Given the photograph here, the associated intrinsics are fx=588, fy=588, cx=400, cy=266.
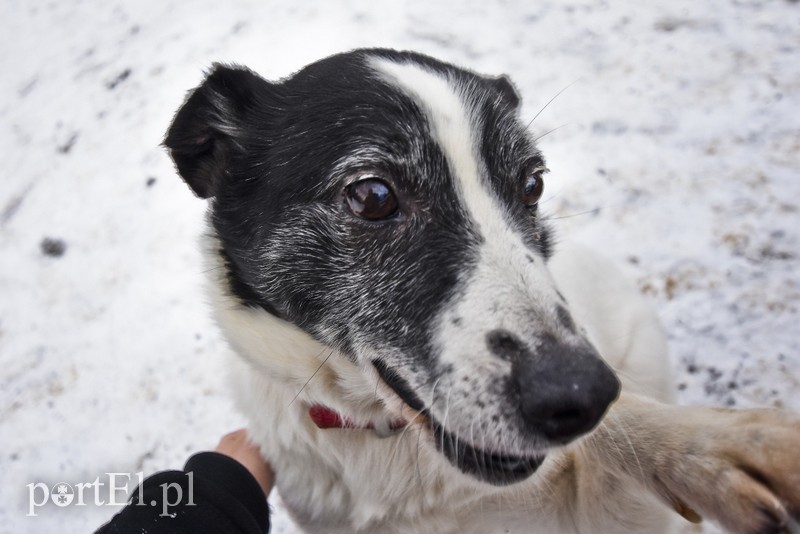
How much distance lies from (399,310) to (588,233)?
7.17 ft

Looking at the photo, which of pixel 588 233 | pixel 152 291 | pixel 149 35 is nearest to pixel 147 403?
pixel 152 291

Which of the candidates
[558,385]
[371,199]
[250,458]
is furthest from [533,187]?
[250,458]

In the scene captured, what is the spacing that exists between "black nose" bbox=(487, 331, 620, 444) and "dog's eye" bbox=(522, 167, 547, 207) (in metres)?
0.76

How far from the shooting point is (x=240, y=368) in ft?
8.02

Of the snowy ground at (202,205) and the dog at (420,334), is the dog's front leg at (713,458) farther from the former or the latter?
the snowy ground at (202,205)

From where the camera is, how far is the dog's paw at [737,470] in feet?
5.06

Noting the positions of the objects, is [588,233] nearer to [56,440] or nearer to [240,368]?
[240,368]

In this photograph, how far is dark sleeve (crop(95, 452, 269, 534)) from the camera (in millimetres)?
2127

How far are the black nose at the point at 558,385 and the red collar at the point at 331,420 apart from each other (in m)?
0.70

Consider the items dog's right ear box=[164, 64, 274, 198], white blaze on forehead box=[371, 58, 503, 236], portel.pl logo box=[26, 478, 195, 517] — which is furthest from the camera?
portel.pl logo box=[26, 478, 195, 517]

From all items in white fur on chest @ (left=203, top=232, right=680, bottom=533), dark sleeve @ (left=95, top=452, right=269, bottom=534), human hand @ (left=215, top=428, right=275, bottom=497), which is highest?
Answer: white fur on chest @ (left=203, top=232, right=680, bottom=533)

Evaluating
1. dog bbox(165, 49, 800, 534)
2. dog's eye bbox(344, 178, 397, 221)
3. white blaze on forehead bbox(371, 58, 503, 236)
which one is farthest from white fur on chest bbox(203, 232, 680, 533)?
white blaze on forehead bbox(371, 58, 503, 236)

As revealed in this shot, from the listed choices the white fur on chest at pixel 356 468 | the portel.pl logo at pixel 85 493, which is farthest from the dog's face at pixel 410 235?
the portel.pl logo at pixel 85 493

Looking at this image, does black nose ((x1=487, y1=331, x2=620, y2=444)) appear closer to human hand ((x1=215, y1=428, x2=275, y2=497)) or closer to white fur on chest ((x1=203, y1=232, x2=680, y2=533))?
white fur on chest ((x1=203, y1=232, x2=680, y2=533))
